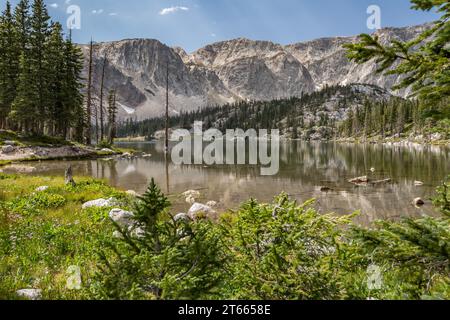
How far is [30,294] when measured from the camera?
4.61 metres

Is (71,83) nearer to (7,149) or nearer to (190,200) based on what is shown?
(7,149)

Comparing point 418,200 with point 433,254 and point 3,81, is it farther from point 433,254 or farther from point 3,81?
point 3,81

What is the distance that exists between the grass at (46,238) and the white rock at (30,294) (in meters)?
0.09

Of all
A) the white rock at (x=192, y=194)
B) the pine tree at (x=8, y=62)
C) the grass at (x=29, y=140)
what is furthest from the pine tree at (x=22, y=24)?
the white rock at (x=192, y=194)

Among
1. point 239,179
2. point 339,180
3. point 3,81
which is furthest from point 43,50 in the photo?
point 339,180

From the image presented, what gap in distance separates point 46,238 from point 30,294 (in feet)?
13.4

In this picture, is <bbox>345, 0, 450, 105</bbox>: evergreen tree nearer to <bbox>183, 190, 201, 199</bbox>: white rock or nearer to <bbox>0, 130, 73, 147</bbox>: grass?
<bbox>183, 190, 201, 199</bbox>: white rock

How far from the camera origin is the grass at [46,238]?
531cm

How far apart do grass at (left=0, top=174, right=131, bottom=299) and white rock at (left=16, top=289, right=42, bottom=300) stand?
0.09 m

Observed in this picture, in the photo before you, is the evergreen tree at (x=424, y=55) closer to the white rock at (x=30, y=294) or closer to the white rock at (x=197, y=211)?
the white rock at (x=30, y=294)

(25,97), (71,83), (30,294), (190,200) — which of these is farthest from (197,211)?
(71,83)

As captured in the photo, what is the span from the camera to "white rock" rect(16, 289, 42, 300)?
14.8 feet

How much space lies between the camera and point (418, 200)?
57.2 ft

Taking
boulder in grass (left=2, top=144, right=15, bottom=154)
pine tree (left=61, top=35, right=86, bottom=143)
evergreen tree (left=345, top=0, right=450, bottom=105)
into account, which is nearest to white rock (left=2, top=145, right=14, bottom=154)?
boulder in grass (left=2, top=144, right=15, bottom=154)
